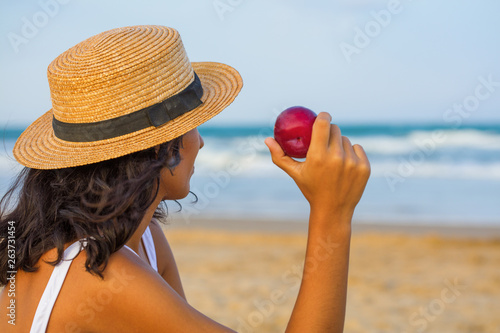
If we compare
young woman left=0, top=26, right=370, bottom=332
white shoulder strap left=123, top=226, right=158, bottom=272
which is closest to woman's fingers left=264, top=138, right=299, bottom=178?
young woman left=0, top=26, right=370, bottom=332

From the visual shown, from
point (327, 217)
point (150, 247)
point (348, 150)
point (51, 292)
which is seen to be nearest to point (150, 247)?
point (150, 247)

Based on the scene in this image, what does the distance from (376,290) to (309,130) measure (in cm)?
415

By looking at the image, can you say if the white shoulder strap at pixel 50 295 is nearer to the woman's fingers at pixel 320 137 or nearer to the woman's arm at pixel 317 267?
the woman's arm at pixel 317 267

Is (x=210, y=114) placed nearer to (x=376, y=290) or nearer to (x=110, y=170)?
(x=110, y=170)

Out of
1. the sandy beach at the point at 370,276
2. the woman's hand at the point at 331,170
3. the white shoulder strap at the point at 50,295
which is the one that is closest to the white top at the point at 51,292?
the white shoulder strap at the point at 50,295

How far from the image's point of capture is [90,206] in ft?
5.10

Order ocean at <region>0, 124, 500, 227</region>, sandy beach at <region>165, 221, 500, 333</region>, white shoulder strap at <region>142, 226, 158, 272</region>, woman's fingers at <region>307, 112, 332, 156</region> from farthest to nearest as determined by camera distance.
A: ocean at <region>0, 124, 500, 227</region> → sandy beach at <region>165, 221, 500, 333</region> → white shoulder strap at <region>142, 226, 158, 272</region> → woman's fingers at <region>307, 112, 332, 156</region>

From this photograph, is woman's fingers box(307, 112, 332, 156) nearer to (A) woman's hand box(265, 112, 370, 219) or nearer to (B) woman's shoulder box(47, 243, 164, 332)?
(A) woman's hand box(265, 112, 370, 219)

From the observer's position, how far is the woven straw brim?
1576 millimetres

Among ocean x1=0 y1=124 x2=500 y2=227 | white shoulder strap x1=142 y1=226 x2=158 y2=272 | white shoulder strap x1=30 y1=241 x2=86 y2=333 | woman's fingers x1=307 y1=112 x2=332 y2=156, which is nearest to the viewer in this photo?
woman's fingers x1=307 y1=112 x2=332 y2=156

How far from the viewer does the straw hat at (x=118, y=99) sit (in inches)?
63.5

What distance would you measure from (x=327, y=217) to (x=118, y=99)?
746 millimetres

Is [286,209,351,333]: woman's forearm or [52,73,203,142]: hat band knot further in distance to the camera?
[52,73,203,142]: hat band knot

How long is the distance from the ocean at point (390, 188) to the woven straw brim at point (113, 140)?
270 mm
